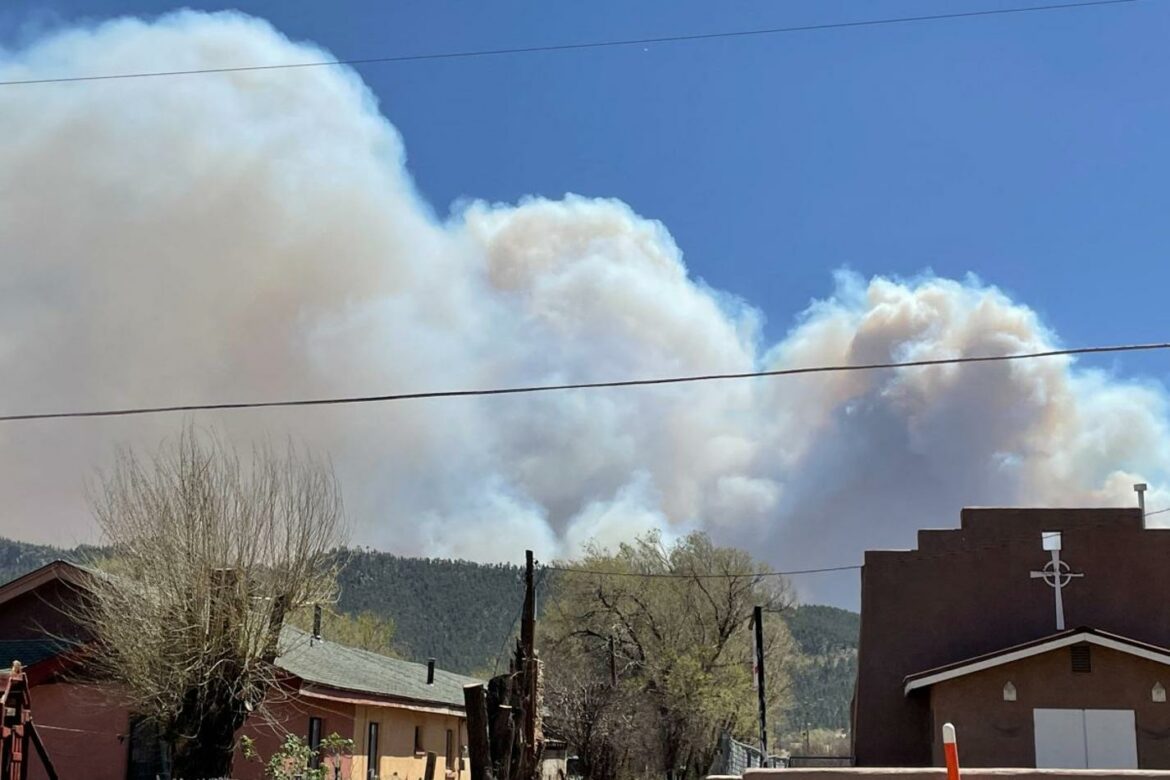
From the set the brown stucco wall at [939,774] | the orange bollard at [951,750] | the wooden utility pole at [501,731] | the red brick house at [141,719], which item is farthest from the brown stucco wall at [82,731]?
the orange bollard at [951,750]

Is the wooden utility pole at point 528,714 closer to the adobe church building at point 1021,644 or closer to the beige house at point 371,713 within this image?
the beige house at point 371,713

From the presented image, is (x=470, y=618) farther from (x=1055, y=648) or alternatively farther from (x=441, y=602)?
(x=1055, y=648)

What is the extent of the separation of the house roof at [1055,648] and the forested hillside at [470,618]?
79.5m

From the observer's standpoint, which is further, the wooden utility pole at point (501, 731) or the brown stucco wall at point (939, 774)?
the wooden utility pole at point (501, 731)

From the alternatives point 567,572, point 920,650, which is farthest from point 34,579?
point 567,572

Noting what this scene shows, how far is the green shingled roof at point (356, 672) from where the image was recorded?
30312 mm

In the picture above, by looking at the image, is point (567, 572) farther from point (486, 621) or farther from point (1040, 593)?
point (486, 621)

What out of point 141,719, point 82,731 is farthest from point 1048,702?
point 82,731

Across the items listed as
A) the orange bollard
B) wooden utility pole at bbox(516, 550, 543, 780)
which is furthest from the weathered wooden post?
the orange bollard

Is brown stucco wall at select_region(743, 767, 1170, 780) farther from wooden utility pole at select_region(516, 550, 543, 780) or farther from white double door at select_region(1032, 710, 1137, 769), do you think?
Answer: white double door at select_region(1032, 710, 1137, 769)

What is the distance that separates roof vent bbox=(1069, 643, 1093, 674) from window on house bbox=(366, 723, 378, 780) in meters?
16.6

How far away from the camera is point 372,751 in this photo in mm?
33344

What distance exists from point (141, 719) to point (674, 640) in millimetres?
27558

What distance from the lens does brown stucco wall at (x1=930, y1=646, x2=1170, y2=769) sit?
26.7 metres
